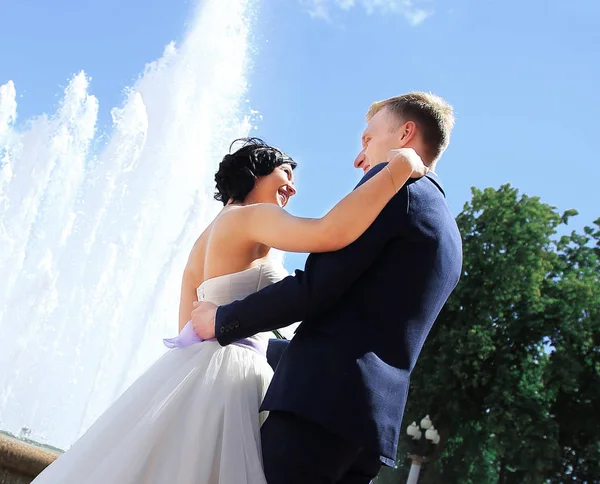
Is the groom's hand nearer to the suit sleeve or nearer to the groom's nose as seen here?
the suit sleeve

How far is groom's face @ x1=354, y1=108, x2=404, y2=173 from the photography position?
2922mm

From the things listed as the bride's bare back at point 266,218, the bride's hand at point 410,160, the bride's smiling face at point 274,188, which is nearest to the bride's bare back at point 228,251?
the bride's bare back at point 266,218

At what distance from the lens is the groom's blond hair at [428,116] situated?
2930 millimetres

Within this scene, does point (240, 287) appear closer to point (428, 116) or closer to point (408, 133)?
point (408, 133)

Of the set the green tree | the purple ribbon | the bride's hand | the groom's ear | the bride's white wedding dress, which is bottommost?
the bride's white wedding dress

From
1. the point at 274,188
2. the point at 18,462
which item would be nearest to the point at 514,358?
the point at 18,462

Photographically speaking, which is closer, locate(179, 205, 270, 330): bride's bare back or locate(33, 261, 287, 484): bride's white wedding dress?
locate(33, 261, 287, 484): bride's white wedding dress

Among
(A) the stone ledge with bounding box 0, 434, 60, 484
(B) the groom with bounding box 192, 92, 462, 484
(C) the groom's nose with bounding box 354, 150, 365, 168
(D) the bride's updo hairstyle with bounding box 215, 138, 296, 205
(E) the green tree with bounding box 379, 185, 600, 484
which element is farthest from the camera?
(E) the green tree with bounding box 379, 185, 600, 484

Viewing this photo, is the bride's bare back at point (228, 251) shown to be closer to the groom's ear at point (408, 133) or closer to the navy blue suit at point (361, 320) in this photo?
the navy blue suit at point (361, 320)

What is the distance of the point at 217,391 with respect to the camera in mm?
2527

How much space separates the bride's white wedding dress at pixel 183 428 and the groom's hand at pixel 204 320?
0.04 m

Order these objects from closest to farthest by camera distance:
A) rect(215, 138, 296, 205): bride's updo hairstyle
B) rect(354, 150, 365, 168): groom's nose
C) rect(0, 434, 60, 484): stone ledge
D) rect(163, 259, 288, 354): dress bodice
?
rect(163, 259, 288, 354): dress bodice < rect(354, 150, 365, 168): groom's nose < rect(215, 138, 296, 205): bride's updo hairstyle < rect(0, 434, 60, 484): stone ledge

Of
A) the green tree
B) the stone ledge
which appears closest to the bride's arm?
the stone ledge

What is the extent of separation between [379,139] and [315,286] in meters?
0.85
